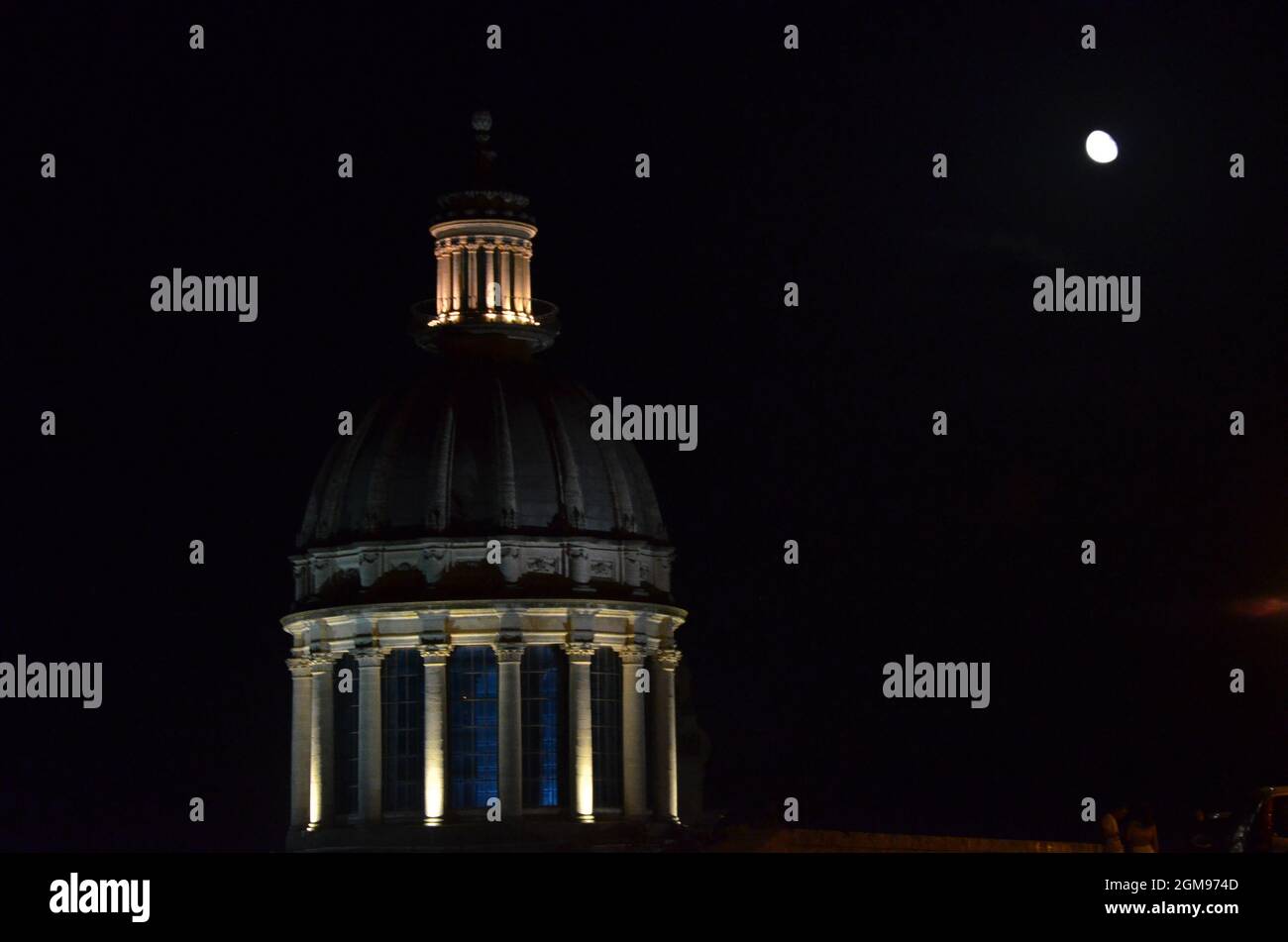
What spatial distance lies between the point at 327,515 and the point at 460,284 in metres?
8.60

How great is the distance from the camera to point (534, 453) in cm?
11144

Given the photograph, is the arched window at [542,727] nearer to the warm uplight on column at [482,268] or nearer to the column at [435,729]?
the column at [435,729]

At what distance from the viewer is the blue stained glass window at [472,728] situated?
4328 inches

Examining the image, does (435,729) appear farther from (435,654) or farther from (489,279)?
(489,279)

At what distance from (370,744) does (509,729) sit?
182 inches

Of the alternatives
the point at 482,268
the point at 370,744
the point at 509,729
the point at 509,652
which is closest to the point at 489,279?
the point at 482,268

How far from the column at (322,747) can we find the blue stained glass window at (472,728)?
13.6 ft

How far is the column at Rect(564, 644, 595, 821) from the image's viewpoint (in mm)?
109375

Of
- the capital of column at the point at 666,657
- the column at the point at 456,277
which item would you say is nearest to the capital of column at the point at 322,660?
the capital of column at the point at 666,657

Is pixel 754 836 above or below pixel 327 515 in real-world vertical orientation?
below
